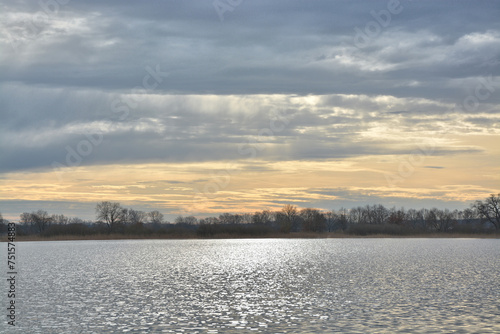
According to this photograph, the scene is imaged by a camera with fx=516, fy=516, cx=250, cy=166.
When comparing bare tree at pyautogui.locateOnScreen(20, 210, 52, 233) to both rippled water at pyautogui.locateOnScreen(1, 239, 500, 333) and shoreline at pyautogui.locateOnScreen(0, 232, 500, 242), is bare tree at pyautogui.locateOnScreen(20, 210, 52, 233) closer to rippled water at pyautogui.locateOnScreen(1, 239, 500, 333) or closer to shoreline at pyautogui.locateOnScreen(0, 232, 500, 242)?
shoreline at pyautogui.locateOnScreen(0, 232, 500, 242)

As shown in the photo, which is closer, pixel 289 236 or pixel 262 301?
pixel 262 301

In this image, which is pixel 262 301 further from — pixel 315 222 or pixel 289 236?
pixel 315 222

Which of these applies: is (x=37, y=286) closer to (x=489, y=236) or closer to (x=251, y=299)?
(x=251, y=299)

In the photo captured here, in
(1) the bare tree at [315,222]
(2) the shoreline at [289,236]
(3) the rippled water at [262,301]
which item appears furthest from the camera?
(1) the bare tree at [315,222]

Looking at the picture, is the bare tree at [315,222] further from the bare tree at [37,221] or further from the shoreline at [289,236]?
the bare tree at [37,221]

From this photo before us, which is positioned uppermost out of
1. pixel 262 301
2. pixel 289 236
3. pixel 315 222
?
pixel 315 222

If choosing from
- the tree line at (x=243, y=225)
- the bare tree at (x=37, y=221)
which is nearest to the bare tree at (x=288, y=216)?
the tree line at (x=243, y=225)

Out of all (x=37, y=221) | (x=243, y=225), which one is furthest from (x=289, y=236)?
(x=37, y=221)

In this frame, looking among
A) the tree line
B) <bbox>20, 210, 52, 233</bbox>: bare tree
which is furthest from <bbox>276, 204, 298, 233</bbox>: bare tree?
<bbox>20, 210, 52, 233</bbox>: bare tree

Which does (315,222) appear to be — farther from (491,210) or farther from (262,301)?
(262,301)

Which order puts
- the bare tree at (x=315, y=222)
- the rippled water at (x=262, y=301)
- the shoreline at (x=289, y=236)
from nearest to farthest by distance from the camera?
the rippled water at (x=262, y=301) < the shoreline at (x=289, y=236) < the bare tree at (x=315, y=222)

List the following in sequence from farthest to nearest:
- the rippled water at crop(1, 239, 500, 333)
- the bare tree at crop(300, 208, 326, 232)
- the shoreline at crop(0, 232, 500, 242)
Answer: the bare tree at crop(300, 208, 326, 232)
the shoreline at crop(0, 232, 500, 242)
the rippled water at crop(1, 239, 500, 333)

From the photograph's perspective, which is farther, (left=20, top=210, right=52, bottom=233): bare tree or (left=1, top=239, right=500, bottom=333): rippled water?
(left=20, top=210, right=52, bottom=233): bare tree

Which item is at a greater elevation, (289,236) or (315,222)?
(315,222)
